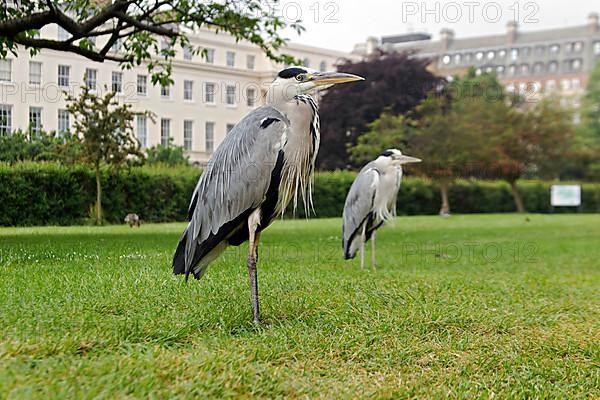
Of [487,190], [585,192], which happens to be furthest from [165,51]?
[585,192]

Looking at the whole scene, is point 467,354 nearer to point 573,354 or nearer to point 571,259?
point 573,354

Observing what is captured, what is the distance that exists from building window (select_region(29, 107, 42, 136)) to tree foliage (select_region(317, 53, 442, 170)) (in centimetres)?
1791

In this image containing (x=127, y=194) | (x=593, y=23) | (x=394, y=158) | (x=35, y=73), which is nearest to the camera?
(x=394, y=158)

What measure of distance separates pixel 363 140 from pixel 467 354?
102 feet

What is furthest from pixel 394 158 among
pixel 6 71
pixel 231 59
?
pixel 231 59

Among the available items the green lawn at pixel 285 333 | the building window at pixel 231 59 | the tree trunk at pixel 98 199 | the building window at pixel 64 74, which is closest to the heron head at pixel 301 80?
the green lawn at pixel 285 333

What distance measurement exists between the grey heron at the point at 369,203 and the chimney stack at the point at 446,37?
9648 centimetres

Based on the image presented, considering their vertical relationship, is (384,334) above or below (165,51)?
below

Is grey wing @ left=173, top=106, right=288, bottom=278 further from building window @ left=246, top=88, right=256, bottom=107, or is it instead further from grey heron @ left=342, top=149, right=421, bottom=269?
building window @ left=246, top=88, right=256, bottom=107

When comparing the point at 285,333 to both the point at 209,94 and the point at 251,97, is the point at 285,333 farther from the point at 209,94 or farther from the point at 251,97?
the point at 251,97

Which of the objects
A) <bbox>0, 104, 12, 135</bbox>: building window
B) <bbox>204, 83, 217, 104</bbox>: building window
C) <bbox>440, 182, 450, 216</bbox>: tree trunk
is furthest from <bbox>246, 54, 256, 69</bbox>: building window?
<bbox>0, 104, 12, 135</bbox>: building window

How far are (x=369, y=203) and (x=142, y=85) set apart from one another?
18.4 m

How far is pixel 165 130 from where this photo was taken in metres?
29.5

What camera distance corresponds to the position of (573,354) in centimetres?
532
